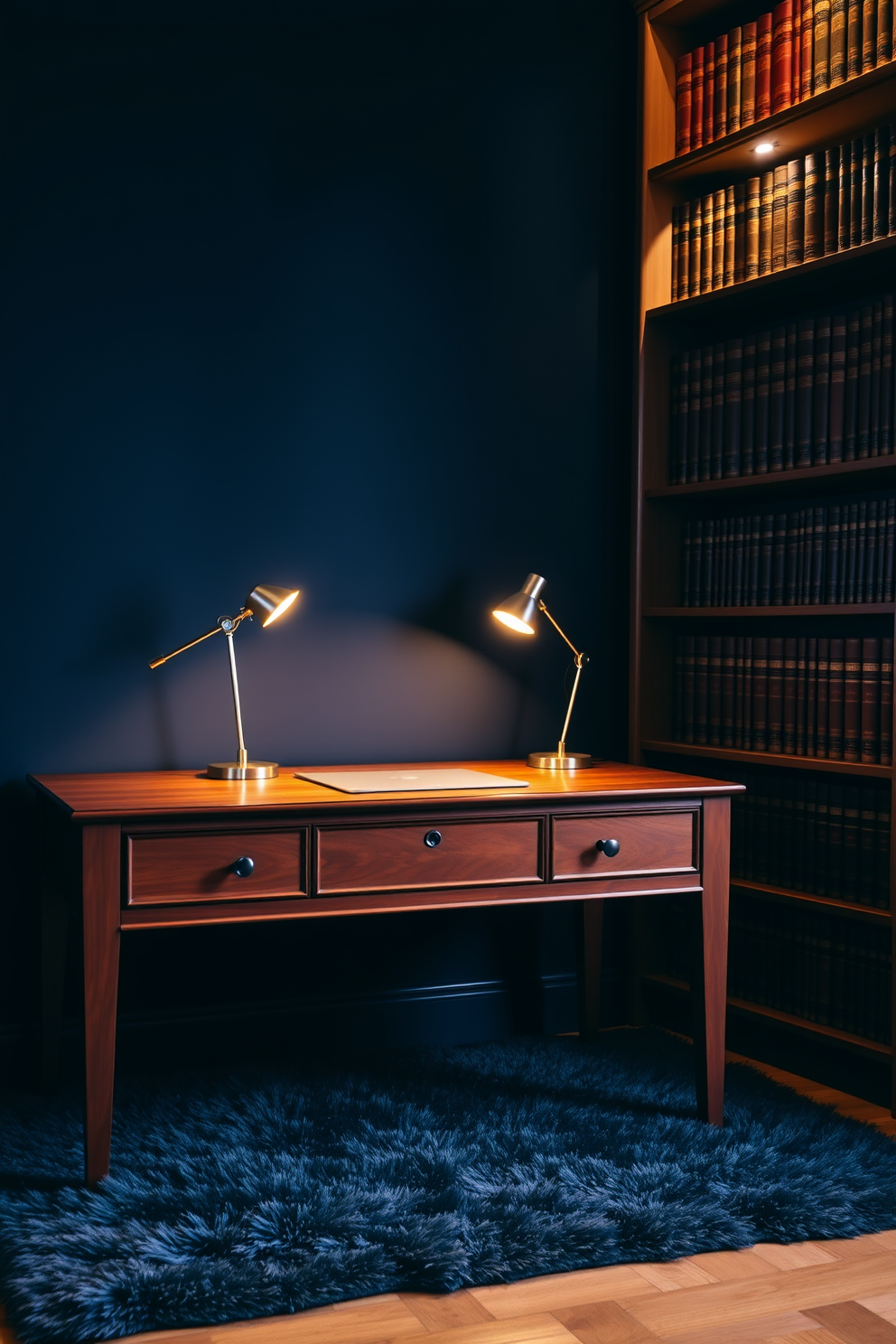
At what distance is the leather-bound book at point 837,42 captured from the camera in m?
2.68

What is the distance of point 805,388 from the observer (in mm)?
2818

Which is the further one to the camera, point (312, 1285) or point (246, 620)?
point (246, 620)

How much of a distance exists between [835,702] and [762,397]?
0.75 metres

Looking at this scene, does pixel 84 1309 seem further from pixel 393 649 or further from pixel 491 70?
pixel 491 70

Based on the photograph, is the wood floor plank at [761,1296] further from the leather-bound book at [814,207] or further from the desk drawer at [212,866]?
the leather-bound book at [814,207]

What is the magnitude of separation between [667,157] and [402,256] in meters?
0.75

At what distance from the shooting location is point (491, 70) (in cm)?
310

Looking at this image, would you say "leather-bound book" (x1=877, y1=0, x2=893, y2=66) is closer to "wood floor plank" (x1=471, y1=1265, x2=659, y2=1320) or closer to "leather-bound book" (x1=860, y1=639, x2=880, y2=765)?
"leather-bound book" (x1=860, y1=639, x2=880, y2=765)

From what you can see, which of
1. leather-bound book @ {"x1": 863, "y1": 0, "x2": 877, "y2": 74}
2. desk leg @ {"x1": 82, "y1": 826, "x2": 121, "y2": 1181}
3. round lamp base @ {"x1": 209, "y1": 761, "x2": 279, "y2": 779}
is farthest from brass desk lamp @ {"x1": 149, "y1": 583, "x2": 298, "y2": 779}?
leather-bound book @ {"x1": 863, "y1": 0, "x2": 877, "y2": 74}

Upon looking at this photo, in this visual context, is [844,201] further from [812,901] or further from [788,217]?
[812,901]

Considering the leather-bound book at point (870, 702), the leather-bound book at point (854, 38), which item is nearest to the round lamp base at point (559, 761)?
the leather-bound book at point (870, 702)

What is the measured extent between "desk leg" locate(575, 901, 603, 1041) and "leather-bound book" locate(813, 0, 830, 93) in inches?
77.2

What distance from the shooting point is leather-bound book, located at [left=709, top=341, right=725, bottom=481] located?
9.95 ft

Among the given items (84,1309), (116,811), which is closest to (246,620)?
(116,811)
